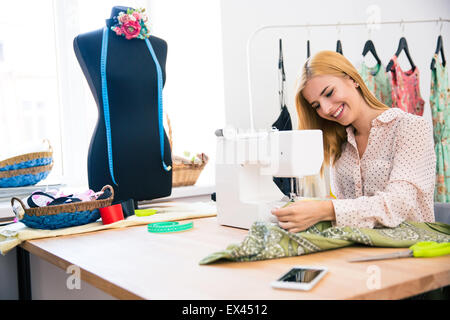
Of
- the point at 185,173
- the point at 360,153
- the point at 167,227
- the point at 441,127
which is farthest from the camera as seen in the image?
the point at 441,127

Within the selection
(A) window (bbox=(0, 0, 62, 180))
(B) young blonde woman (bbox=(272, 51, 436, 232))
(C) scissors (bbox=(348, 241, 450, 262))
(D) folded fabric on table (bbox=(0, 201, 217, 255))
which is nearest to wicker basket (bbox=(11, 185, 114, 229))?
(D) folded fabric on table (bbox=(0, 201, 217, 255))

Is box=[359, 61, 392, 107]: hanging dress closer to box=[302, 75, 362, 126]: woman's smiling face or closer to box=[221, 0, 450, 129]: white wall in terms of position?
box=[221, 0, 450, 129]: white wall

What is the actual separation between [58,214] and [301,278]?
34.4 inches

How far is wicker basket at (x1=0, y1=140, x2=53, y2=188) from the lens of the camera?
1747 millimetres

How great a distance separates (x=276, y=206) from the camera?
128 centimetres

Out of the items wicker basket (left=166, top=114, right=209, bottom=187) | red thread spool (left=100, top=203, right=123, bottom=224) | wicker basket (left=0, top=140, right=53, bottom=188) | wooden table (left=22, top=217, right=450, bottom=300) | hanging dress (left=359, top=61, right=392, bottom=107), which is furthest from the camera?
hanging dress (left=359, top=61, right=392, bottom=107)

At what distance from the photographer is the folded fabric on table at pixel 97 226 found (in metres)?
1.30

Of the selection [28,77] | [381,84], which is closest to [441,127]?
[381,84]

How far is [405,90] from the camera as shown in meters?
2.49

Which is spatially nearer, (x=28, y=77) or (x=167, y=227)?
(x=167, y=227)

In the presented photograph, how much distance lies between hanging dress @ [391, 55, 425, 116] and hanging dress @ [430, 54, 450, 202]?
0.29 feet

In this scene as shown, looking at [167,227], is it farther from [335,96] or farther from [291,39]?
[291,39]

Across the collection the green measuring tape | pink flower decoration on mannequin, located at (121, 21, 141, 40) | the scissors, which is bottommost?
the green measuring tape
